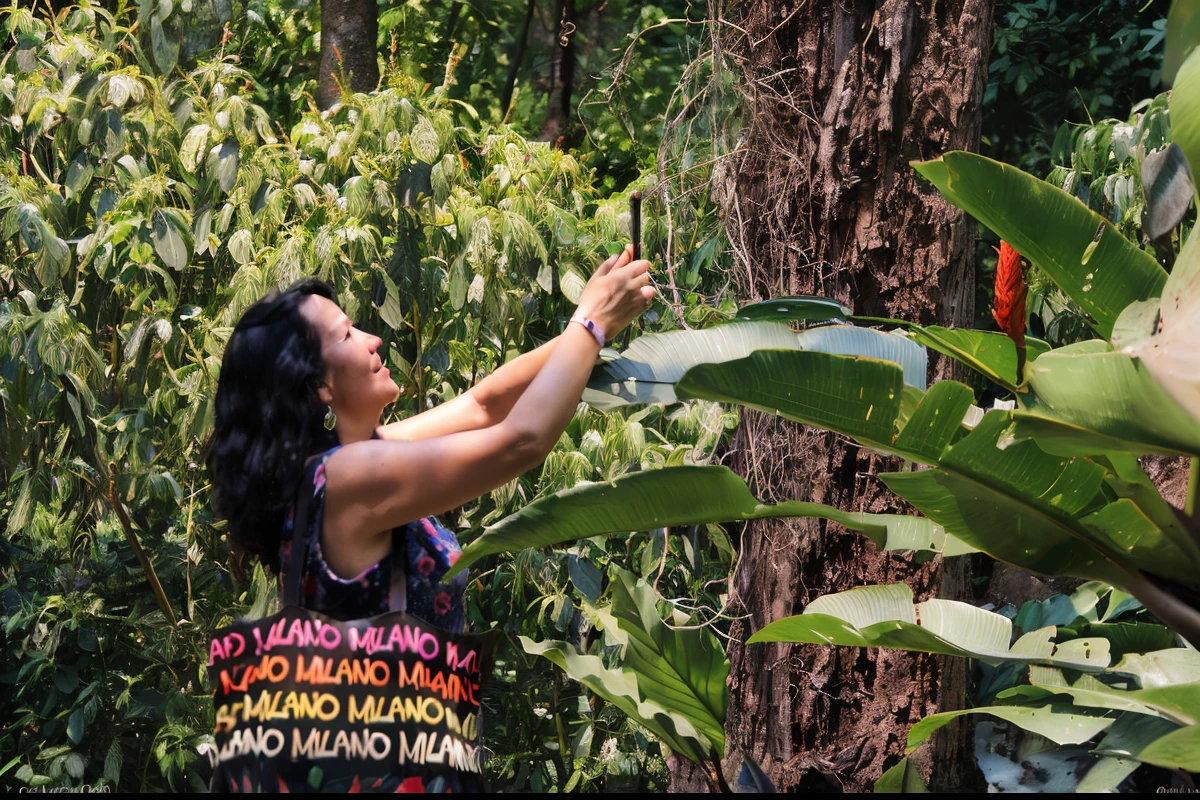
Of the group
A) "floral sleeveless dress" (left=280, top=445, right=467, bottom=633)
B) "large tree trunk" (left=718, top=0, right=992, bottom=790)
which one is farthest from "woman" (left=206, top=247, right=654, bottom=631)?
"large tree trunk" (left=718, top=0, right=992, bottom=790)

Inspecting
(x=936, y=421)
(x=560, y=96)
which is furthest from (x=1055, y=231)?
(x=560, y=96)

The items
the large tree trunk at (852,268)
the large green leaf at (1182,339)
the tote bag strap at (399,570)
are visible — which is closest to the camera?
the large green leaf at (1182,339)

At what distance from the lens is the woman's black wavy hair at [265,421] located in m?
1.45

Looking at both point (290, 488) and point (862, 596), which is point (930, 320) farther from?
point (290, 488)

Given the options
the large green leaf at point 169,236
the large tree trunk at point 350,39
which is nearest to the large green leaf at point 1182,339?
the large green leaf at point 169,236

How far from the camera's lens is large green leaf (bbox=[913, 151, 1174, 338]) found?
4.28 feet

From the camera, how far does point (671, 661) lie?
4.94ft

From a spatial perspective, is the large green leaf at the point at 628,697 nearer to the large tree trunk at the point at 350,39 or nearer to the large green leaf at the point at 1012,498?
the large green leaf at the point at 1012,498

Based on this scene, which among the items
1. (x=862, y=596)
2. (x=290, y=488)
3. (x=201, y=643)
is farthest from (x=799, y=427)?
(x=201, y=643)

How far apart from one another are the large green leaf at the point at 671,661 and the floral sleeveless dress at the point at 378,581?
23 centimetres

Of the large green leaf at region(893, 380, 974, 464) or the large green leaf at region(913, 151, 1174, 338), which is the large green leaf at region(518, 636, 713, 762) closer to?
the large green leaf at region(893, 380, 974, 464)

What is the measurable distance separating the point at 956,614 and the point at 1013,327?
483 millimetres

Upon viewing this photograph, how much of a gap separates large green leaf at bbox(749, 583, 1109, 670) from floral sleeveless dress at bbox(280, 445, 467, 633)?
16.0 inches

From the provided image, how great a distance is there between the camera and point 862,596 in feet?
5.00
